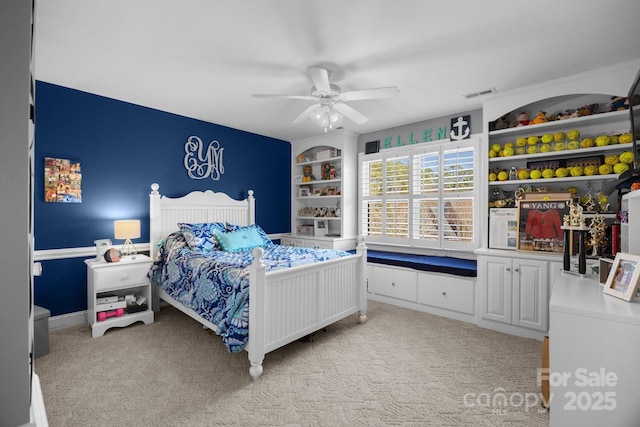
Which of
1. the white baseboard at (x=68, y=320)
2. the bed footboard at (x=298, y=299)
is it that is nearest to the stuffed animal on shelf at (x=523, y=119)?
the bed footboard at (x=298, y=299)

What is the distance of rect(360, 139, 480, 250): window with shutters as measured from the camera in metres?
3.86

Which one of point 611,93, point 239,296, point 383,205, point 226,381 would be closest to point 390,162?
point 383,205

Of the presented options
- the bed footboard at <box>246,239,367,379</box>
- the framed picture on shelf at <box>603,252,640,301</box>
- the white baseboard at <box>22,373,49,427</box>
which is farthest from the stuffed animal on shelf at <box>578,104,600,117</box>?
the white baseboard at <box>22,373,49,427</box>

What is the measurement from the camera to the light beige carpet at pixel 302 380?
1.88m

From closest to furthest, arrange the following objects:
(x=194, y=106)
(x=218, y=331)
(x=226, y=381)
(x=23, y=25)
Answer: (x=23, y=25)
(x=226, y=381)
(x=218, y=331)
(x=194, y=106)

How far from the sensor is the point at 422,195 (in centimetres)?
422

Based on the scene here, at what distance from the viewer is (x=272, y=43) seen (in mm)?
2291

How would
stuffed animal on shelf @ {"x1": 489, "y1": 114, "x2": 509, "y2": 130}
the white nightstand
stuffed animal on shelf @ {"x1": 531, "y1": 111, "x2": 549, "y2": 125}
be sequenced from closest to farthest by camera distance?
1. the white nightstand
2. stuffed animal on shelf @ {"x1": 531, "y1": 111, "x2": 549, "y2": 125}
3. stuffed animal on shelf @ {"x1": 489, "y1": 114, "x2": 509, "y2": 130}

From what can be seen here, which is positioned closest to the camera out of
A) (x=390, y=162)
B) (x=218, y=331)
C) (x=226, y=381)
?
(x=226, y=381)

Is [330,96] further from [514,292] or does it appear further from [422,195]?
[514,292]

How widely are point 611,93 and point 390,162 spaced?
7.92 ft

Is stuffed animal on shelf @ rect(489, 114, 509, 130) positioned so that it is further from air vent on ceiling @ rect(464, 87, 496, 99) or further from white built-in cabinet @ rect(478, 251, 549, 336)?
white built-in cabinet @ rect(478, 251, 549, 336)

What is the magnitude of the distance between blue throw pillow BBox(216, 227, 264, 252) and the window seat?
159cm

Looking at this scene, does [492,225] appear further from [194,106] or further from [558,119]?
[194,106]
